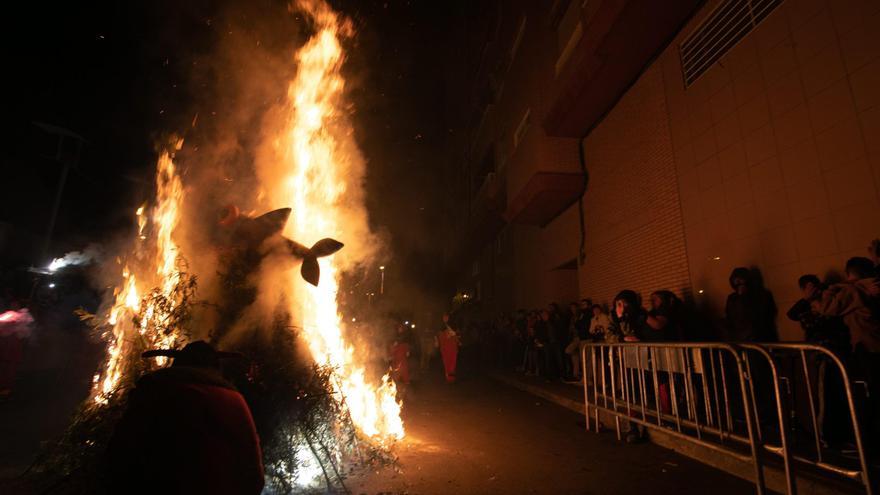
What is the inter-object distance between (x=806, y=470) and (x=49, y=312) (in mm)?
17300

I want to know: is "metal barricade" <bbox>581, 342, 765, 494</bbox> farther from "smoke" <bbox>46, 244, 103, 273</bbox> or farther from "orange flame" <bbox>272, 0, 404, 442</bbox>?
"smoke" <bbox>46, 244, 103, 273</bbox>

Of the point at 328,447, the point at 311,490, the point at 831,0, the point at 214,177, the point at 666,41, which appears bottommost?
the point at 311,490

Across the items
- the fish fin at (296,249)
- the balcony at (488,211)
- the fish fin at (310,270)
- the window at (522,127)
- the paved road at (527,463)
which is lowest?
the paved road at (527,463)

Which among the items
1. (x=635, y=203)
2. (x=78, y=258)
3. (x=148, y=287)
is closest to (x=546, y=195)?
(x=635, y=203)

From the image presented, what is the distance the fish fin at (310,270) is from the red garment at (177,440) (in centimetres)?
280

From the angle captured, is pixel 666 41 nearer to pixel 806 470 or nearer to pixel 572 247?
pixel 572 247

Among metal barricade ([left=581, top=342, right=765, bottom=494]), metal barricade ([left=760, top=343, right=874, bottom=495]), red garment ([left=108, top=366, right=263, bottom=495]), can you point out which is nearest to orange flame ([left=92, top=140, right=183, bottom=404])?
red garment ([left=108, top=366, right=263, bottom=495])

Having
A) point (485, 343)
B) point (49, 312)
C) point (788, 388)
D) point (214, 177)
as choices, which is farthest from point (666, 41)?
point (49, 312)

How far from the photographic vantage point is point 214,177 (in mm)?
6770

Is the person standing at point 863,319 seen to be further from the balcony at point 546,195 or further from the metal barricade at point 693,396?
the balcony at point 546,195

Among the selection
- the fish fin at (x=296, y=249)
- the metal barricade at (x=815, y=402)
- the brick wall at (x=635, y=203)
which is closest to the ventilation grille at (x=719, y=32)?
the brick wall at (x=635, y=203)

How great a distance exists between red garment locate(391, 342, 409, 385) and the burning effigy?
4720 mm

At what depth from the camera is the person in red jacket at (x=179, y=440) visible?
217 cm

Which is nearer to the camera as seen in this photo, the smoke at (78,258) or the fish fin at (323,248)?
the fish fin at (323,248)
